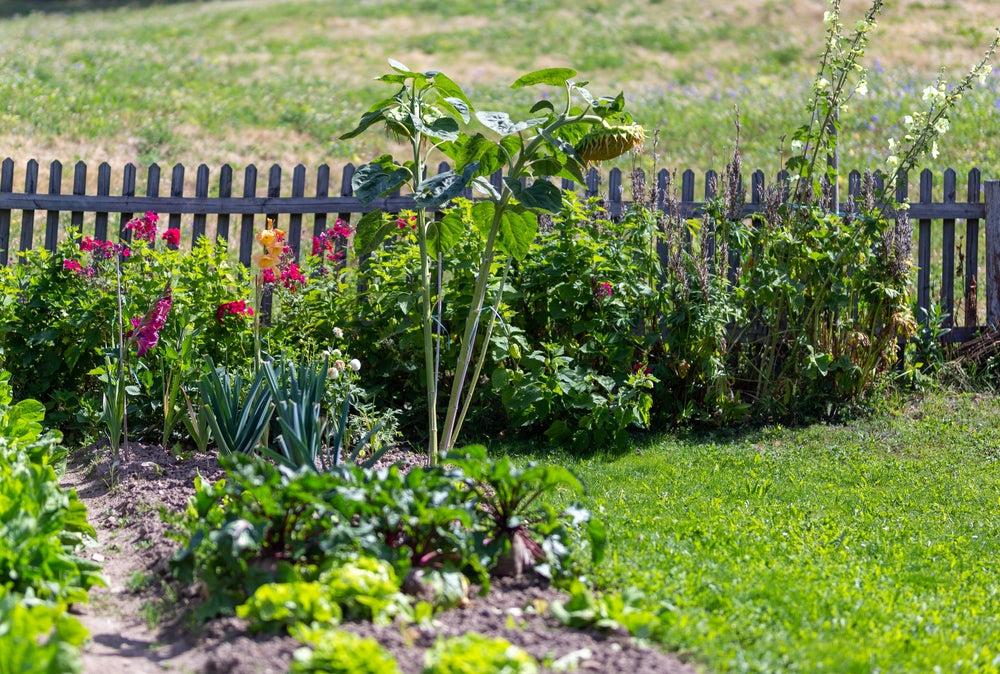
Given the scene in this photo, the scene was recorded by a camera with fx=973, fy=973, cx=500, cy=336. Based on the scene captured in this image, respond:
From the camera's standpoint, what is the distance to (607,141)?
3.76 metres

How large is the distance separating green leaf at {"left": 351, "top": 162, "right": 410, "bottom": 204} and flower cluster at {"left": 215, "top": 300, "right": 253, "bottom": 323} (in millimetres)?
1395

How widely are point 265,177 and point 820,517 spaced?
35.3ft

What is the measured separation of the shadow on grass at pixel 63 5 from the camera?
31812mm

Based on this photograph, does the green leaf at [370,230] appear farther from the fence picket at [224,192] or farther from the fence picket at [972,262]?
the fence picket at [972,262]

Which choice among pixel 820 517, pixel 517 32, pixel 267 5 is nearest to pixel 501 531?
pixel 820 517

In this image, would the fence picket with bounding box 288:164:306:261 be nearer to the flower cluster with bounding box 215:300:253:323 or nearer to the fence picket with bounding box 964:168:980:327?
the flower cluster with bounding box 215:300:253:323

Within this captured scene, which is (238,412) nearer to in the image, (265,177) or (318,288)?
(318,288)

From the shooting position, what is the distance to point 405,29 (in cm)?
2414

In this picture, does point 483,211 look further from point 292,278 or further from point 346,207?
point 346,207

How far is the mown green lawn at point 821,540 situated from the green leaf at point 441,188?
4.58ft

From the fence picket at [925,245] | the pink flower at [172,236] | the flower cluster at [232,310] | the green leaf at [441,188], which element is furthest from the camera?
the fence picket at [925,245]

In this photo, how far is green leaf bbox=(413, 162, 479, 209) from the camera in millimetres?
3486

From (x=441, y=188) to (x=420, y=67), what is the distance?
17.0m

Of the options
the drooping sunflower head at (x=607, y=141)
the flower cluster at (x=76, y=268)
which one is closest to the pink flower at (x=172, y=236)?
the flower cluster at (x=76, y=268)
